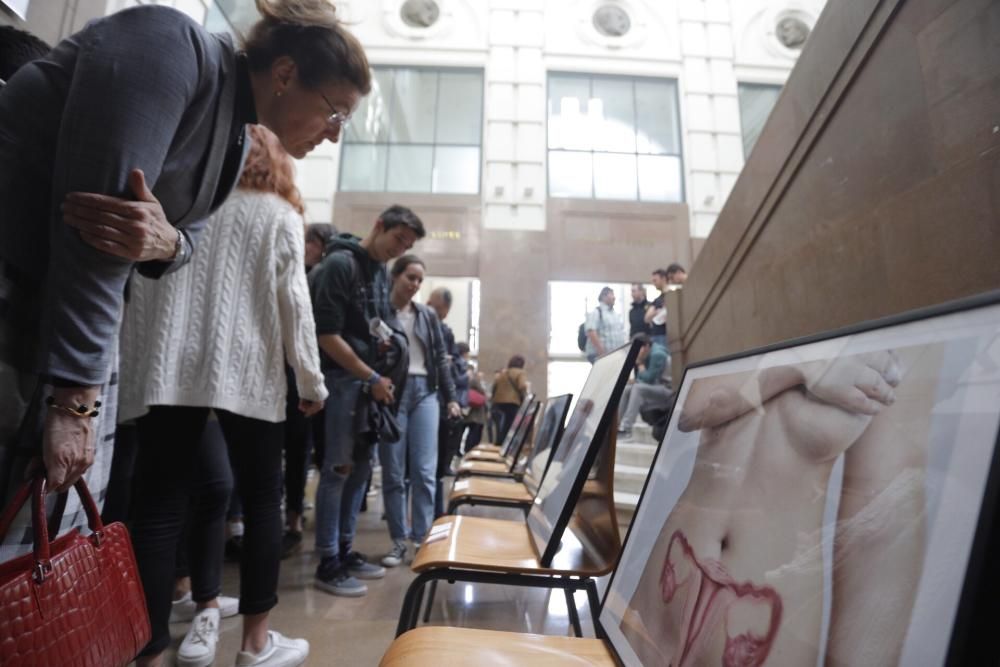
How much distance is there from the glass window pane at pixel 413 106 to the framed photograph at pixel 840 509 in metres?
11.0

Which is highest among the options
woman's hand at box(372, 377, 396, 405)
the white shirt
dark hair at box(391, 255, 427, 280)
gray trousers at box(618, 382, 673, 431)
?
dark hair at box(391, 255, 427, 280)

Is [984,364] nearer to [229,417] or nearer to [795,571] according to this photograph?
[795,571]

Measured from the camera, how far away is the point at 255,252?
1609mm

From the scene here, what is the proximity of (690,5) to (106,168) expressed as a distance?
13.1 m

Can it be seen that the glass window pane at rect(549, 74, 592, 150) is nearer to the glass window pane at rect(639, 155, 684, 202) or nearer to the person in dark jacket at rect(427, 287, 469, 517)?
the glass window pane at rect(639, 155, 684, 202)

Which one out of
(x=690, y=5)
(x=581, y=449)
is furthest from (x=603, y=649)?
(x=690, y=5)

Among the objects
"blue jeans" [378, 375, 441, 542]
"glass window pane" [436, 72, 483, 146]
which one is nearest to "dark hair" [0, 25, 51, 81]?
"blue jeans" [378, 375, 441, 542]

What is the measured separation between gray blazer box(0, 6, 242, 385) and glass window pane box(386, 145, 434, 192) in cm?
997

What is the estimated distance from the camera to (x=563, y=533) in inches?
51.9

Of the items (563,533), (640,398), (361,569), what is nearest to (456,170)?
(640,398)

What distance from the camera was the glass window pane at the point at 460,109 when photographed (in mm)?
10805

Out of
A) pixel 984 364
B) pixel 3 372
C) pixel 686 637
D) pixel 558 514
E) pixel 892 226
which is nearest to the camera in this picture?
pixel 984 364

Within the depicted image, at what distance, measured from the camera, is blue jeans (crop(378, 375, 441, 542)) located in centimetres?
276

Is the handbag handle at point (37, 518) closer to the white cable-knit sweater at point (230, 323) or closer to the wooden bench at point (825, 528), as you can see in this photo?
the wooden bench at point (825, 528)
